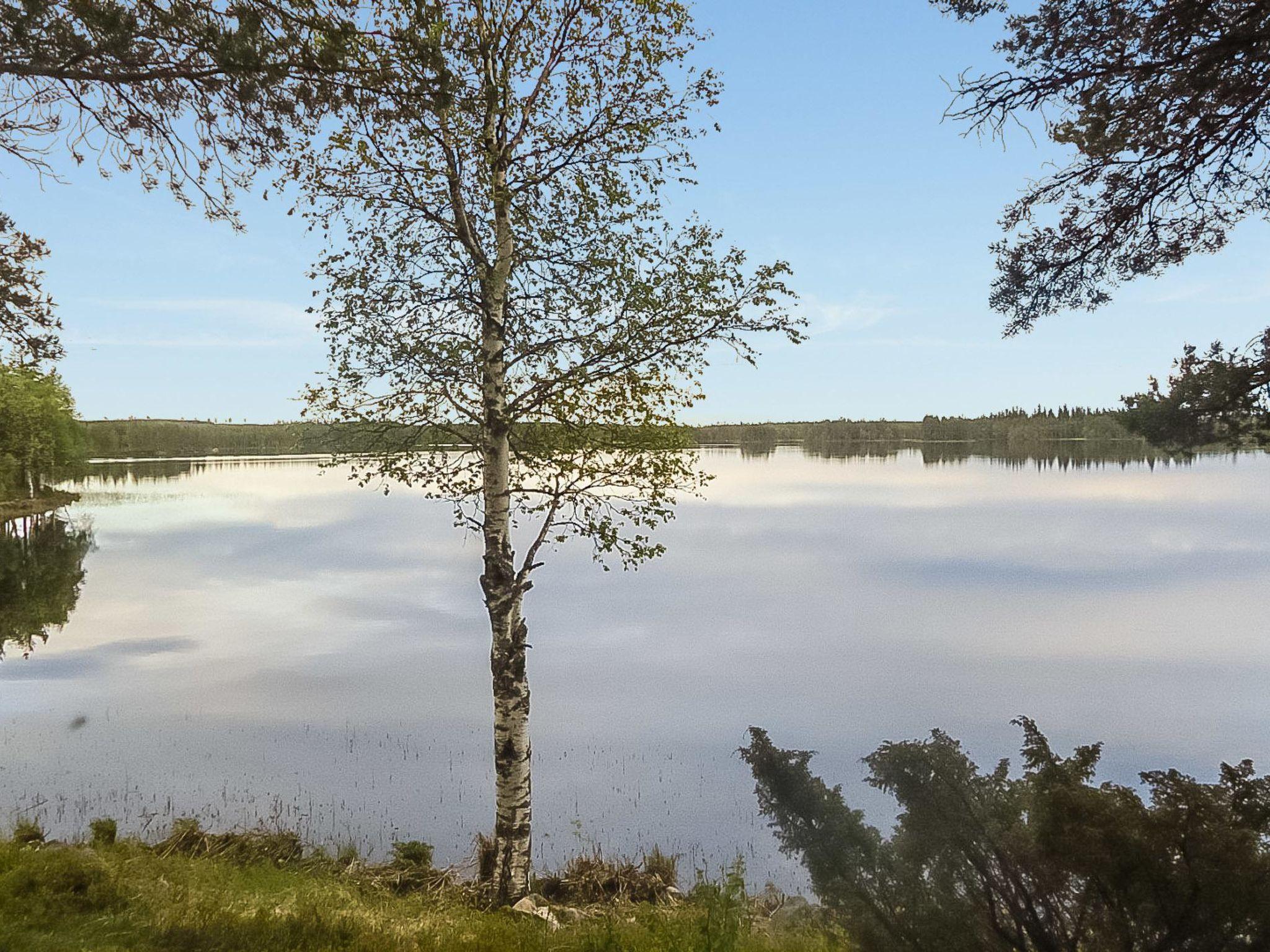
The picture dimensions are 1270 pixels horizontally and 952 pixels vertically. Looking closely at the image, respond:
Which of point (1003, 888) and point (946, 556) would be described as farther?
point (946, 556)

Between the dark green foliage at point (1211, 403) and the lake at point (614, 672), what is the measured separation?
6.25m

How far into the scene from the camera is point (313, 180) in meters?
11.7

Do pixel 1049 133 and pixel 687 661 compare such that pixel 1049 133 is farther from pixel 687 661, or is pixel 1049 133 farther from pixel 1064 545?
pixel 1064 545

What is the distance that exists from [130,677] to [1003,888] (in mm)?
34741

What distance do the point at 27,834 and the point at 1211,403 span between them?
1887cm

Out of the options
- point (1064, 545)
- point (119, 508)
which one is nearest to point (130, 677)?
point (1064, 545)

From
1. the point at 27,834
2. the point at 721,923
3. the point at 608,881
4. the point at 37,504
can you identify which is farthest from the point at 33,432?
the point at 721,923

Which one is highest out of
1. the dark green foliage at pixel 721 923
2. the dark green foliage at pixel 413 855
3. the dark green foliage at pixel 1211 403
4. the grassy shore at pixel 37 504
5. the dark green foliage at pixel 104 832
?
the dark green foliage at pixel 1211 403

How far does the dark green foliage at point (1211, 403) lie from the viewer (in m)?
8.83

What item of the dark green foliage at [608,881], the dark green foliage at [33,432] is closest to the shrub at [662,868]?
the dark green foliage at [608,881]

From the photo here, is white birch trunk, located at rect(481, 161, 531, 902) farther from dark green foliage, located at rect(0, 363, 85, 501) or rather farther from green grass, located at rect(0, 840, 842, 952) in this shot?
dark green foliage, located at rect(0, 363, 85, 501)

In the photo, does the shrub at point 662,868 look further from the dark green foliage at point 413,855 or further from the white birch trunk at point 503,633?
the dark green foliage at point 413,855

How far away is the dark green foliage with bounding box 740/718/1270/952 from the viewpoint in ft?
23.4

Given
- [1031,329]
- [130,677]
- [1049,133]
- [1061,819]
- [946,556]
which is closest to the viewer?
[1061,819]
